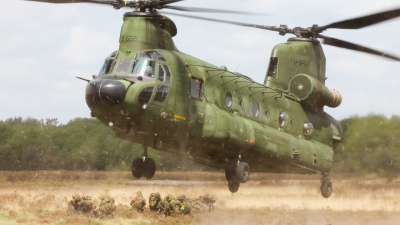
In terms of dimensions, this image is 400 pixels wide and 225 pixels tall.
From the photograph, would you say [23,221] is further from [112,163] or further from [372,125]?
[372,125]

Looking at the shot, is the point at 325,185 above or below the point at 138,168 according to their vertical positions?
above

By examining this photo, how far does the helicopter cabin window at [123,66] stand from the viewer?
15227 millimetres

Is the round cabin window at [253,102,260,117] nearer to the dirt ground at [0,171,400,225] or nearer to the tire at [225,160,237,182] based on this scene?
the tire at [225,160,237,182]

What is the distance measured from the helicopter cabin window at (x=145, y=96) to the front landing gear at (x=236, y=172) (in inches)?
125

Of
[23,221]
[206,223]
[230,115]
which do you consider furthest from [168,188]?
[230,115]

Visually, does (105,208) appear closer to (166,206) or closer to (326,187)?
(166,206)

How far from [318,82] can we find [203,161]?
4.77 meters

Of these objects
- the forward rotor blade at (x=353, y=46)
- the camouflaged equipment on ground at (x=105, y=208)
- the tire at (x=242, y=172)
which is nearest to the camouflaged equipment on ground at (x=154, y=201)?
the camouflaged equipment on ground at (x=105, y=208)

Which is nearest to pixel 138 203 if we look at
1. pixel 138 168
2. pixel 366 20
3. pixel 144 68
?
pixel 138 168

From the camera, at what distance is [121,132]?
15.9 metres

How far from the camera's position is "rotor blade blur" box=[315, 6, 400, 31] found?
52.4ft

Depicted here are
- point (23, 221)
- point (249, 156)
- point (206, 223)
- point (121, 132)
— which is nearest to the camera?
point (121, 132)

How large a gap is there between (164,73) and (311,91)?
609cm

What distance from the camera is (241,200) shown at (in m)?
23.2
